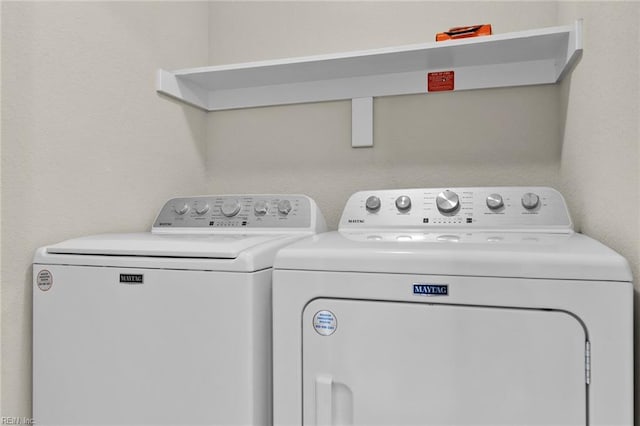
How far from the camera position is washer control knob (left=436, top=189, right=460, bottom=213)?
4.72 feet

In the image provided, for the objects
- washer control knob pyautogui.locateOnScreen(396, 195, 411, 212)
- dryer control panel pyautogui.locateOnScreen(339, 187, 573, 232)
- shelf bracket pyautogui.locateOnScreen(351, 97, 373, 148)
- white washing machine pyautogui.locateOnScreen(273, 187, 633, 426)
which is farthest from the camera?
shelf bracket pyautogui.locateOnScreen(351, 97, 373, 148)

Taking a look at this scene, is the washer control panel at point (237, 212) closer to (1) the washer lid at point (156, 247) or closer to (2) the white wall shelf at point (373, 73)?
(1) the washer lid at point (156, 247)

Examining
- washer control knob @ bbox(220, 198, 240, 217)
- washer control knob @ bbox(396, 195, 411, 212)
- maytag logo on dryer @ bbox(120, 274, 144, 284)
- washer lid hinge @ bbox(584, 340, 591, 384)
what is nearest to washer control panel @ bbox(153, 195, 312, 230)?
washer control knob @ bbox(220, 198, 240, 217)

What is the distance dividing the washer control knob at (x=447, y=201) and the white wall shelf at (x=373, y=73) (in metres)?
0.43

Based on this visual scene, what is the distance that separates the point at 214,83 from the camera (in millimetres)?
1863

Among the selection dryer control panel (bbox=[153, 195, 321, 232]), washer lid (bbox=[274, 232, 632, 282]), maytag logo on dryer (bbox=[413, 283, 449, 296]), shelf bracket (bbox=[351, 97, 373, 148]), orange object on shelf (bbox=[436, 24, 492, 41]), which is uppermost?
orange object on shelf (bbox=[436, 24, 492, 41])

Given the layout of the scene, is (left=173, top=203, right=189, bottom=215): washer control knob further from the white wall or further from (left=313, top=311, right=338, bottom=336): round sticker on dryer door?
(left=313, top=311, right=338, bottom=336): round sticker on dryer door

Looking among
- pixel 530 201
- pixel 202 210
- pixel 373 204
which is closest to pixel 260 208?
pixel 202 210

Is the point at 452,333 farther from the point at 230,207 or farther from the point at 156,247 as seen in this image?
the point at 230,207

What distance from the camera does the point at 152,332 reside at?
3.41 feet

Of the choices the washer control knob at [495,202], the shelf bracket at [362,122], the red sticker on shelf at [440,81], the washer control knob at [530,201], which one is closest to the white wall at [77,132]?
the shelf bracket at [362,122]

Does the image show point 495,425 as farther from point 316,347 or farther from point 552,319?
point 316,347

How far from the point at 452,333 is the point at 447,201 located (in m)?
0.65

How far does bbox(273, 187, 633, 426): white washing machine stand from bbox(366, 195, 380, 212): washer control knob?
1.59 feet
